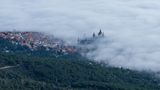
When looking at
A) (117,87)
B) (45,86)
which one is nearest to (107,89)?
(117,87)

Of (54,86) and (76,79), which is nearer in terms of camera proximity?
(54,86)

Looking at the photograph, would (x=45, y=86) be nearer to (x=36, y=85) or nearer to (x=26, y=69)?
(x=36, y=85)

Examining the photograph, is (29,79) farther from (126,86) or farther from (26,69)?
(126,86)

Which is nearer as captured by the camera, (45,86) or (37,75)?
(45,86)

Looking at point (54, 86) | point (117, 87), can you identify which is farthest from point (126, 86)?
point (54, 86)

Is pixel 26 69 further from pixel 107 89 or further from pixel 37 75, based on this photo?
pixel 107 89

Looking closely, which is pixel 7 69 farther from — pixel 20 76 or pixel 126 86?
pixel 126 86

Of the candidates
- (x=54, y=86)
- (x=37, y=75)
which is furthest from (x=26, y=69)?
(x=54, y=86)
